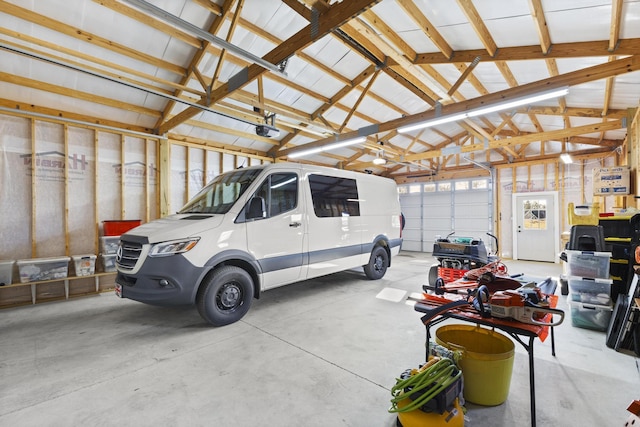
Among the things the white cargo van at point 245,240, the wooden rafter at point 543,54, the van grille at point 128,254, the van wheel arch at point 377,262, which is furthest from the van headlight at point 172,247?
the wooden rafter at point 543,54

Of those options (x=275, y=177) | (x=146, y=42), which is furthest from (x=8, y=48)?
(x=275, y=177)

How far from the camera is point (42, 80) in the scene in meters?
4.49

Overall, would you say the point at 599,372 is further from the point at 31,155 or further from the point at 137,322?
the point at 31,155

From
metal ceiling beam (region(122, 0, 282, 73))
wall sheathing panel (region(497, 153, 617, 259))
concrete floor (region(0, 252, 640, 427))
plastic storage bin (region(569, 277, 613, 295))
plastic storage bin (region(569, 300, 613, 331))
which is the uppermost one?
metal ceiling beam (region(122, 0, 282, 73))

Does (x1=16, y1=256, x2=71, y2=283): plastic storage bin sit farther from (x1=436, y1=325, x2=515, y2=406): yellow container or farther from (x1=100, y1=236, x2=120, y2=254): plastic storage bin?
(x1=436, y1=325, x2=515, y2=406): yellow container

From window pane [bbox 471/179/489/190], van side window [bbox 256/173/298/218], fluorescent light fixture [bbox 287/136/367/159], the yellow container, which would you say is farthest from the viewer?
window pane [bbox 471/179/489/190]

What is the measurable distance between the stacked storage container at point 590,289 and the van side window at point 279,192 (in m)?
3.51

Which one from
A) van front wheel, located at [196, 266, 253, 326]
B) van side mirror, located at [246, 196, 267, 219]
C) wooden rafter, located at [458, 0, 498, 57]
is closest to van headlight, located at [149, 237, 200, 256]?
van front wheel, located at [196, 266, 253, 326]

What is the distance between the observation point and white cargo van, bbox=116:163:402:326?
10.1 feet

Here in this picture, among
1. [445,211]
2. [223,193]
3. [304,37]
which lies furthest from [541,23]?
[445,211]

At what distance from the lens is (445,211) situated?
420 inches

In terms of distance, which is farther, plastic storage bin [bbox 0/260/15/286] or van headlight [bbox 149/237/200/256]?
plastic storage bin [bbox 0/260/15/286]

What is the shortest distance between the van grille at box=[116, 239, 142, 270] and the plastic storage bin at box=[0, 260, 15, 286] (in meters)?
2.35

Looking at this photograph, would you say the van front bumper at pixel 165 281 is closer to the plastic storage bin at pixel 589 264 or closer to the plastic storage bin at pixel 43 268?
the plastic storage bin at pixel 43 268
